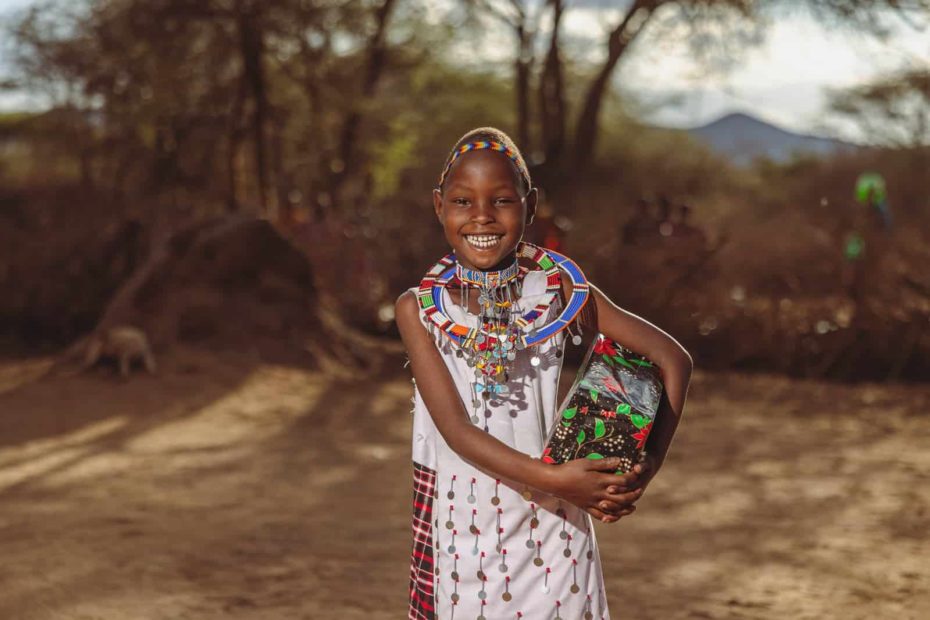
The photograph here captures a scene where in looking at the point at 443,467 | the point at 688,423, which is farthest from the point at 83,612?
the point at 688,423

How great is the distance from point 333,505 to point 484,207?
3.19m

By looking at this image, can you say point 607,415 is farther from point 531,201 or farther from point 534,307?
point 531,201

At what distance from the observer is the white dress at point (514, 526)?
186 cm

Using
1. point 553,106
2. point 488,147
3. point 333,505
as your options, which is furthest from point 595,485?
Result: point 553,106

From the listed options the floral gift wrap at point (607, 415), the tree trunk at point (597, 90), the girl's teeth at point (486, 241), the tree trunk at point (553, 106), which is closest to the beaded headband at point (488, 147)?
the girl's teeth at point (486, 241)

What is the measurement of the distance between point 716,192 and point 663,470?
21832 millimetres

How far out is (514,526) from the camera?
186cm

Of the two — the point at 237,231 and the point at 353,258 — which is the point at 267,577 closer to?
the point at 237,231

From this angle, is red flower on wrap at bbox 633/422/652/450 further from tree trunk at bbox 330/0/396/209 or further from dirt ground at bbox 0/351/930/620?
tree trunk at bbox 330/0/396/209

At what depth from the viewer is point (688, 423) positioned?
7.01 m

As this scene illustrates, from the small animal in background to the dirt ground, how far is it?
140 millimetres

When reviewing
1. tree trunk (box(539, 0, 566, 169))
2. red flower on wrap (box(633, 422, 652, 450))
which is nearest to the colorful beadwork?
red flower on wrap (box(633, 422, 652, 450))

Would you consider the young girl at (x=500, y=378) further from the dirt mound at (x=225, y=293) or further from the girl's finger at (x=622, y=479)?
the dirt mound at (x=225, y=293)

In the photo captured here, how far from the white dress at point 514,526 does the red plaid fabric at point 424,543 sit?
0.04 m
